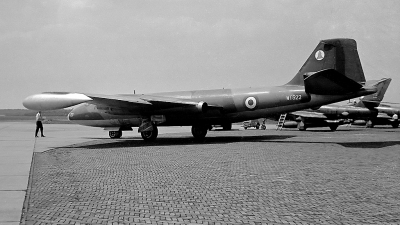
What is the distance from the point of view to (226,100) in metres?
20.3

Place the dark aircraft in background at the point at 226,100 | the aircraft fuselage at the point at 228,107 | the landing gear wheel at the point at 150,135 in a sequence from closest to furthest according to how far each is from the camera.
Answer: the dark aircraft in background at the point at 226,100, the aircraft fuselage at the point at 228,107, the landing gear wheel at the point at 150,135

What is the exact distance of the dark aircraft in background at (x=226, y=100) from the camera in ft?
56.4

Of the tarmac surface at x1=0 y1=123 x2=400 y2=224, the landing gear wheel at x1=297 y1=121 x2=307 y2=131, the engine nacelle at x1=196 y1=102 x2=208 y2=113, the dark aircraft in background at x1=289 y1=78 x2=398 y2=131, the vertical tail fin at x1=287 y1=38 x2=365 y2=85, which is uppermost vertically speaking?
the vertical tail fin at x1=287 y1=38 x2=365 y2=85

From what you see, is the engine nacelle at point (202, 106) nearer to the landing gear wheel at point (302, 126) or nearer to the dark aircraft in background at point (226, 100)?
the dark aircraft in background at point (226, 100)

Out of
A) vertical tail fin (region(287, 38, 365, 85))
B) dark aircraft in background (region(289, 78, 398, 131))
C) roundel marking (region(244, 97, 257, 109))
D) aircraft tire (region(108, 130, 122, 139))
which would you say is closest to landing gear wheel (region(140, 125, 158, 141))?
aircraft tire (region(108, 130, 122, 139))

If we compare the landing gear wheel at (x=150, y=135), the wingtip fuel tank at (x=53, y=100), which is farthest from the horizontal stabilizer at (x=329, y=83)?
the wingtip fuel tank at (x=53, y=100)

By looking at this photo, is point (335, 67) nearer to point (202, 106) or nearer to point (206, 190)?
point (202, 106)

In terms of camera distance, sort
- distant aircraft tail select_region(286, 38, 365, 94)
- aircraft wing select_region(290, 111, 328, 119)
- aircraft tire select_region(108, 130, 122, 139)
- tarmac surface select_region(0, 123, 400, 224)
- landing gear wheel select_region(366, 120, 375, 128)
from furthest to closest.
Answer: landing gear wheel select_region(366, 120, 375, 128), aircraft wing select_region(290, 111, 328, 119), aircraft tire select_region(108, 130, 122, 139), distant aircraft tail select_region(286, 38, 365, 94), tarmac surface select_region(0, 123, 400, 224)

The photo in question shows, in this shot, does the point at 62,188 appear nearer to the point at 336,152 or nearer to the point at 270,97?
the point at 336,152

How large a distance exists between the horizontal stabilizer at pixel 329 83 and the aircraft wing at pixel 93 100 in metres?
4.96

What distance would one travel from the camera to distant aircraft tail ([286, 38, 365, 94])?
16605mm

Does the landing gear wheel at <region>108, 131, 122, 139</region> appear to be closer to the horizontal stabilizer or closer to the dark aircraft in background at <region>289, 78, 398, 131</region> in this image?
the horizontal stabilizer

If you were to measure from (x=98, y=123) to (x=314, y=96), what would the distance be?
12.2 metres

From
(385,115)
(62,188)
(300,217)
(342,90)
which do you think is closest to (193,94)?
(342,90)
